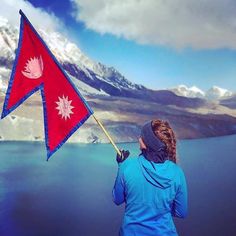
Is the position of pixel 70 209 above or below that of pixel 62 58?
below

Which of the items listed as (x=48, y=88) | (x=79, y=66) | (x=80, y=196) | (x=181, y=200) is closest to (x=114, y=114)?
(x=80, y=196)

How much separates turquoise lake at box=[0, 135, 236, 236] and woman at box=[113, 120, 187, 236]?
22.5 ft

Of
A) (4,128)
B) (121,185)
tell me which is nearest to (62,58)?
(4,128)

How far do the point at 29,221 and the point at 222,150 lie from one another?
740 inches

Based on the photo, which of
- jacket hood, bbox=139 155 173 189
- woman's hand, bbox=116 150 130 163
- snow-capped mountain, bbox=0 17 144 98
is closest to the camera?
jacket hood, bbox=139 155 173 189

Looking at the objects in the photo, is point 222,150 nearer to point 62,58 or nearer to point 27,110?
point 27,110

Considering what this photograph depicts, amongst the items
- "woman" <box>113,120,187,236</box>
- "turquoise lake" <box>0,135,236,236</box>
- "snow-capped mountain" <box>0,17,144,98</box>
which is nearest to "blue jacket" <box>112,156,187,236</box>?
"woman" <box>113,120,187,236</box>

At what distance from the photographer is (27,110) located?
34812 mm

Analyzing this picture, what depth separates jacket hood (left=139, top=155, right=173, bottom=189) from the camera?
2.39m

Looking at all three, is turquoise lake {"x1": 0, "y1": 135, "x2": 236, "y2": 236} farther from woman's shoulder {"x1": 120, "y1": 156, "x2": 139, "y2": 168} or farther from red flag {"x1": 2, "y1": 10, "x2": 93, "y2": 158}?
woman's shoulder {"x1": 120, "y1": 156, "x2": 139, "y2": 168}

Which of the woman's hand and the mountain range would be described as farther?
the mountain range

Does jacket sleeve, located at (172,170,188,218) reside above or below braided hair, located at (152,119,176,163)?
below

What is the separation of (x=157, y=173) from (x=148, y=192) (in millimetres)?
129

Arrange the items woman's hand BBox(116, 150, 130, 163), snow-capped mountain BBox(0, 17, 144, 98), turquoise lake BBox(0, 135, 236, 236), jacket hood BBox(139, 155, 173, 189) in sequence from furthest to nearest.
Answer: snow-capped mountain BBox(0, 17, 144, 98)
turquoise lake BBox(0, 135, 236, 236)
woman's hand BBox(116, 150, 130, 163)
jacket hood BBox(139, 155, 173, 189)
